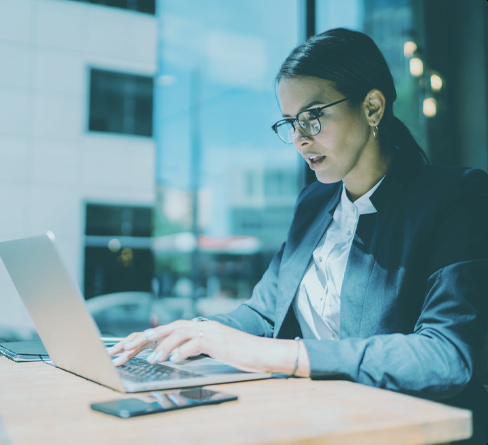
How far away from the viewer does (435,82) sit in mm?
2631

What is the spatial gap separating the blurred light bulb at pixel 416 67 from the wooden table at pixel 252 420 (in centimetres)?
230

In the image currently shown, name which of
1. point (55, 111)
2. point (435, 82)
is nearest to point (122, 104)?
point (55, 111)

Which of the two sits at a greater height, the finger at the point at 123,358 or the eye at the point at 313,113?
the eye at the point at 313,113

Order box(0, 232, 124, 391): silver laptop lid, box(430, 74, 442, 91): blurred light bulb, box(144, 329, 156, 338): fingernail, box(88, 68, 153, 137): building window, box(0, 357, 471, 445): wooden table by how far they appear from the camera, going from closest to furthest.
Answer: box(0, 357, 471, 445): wooden table < box(0, 232, 124, 391): silver laptop lid < box(144, 329, 156, 338): fingernail < box(430, 74, 442, 91): blurred light bulb < box(88, 68, 153, 137): building window

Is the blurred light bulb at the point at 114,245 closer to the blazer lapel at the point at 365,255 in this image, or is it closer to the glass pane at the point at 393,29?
the glass pane at the point at 393,29

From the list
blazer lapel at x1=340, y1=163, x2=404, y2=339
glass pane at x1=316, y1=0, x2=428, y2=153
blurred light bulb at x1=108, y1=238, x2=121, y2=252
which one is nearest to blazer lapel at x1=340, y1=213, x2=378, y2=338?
blazer lapel at x1=340, y1=163, x2=404, y2=339

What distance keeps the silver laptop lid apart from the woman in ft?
0.36

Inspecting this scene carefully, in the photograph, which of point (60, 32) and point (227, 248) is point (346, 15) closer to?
point (60, 32)

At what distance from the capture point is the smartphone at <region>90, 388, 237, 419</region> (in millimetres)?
661

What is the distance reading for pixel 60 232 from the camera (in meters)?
5.32

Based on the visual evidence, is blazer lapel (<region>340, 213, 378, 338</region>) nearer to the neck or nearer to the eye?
the neck

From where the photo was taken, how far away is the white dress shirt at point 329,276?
129 centimetres

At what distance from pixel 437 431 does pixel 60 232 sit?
5.17 meters

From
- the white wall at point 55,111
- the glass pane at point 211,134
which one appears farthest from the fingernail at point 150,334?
the glass pane at point 211,134
